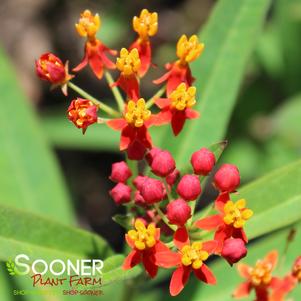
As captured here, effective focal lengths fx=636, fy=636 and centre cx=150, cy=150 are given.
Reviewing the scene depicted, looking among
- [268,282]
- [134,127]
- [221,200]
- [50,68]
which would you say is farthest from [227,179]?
[50,68]

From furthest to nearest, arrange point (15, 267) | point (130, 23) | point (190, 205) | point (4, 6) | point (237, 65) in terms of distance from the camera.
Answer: point (4, 6) < point (130, 23) < point (237, 65) < point (15, 267) < point (190, 205)

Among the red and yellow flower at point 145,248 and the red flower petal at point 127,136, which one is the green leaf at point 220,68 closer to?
the red flower petal at point 127,136

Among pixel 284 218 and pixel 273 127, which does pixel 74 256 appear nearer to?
pixel 284 218

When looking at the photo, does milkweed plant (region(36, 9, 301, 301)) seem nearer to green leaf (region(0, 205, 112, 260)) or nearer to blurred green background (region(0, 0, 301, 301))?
green leaf (region(0, 205, 112, 260))

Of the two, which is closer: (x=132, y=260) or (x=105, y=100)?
(x=132, y=260)

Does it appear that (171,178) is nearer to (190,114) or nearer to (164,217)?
(164,217)

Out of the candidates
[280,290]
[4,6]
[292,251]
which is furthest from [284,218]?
[4,6]
